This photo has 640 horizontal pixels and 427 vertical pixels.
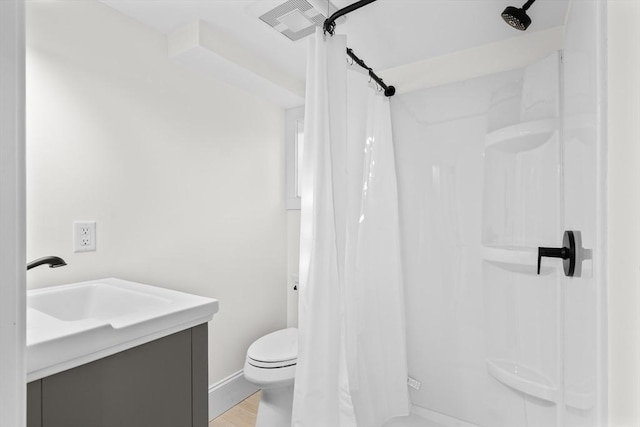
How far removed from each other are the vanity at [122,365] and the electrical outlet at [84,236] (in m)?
0.21

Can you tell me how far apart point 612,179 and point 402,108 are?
1.72m

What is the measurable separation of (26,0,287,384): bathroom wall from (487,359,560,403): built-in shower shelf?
1384 millimetres

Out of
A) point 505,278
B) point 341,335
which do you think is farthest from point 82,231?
point 505,278

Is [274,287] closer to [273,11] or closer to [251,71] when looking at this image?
[251,71]

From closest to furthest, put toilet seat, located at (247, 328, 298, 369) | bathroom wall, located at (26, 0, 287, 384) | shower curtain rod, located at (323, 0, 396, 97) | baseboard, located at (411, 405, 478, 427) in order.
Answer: shower curtain rod, located at (323, 0, 396, 97), bathroom wall, located at (26, 0, 287, 384), toilet seat, located at (247, 328, 298, 369), baseboard, located at (411, 405, 478, 427)

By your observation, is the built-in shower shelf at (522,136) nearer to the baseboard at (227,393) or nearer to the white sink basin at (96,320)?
the white sink basin at (96,320)

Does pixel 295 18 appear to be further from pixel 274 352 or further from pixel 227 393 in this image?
pixel 227 393

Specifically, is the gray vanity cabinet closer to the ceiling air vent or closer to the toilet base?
the toilet base

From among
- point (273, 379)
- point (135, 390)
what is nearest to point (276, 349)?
point (273, 379)

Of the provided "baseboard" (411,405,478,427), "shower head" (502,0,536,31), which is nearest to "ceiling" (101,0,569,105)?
"shower head" (502,0,536,31)

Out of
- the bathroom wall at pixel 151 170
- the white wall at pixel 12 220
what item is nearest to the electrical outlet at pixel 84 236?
the bathroom wall at pixel 151 170

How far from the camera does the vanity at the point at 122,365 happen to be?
0.75m

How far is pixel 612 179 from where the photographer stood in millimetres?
485

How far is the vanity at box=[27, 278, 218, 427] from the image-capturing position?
75cm
